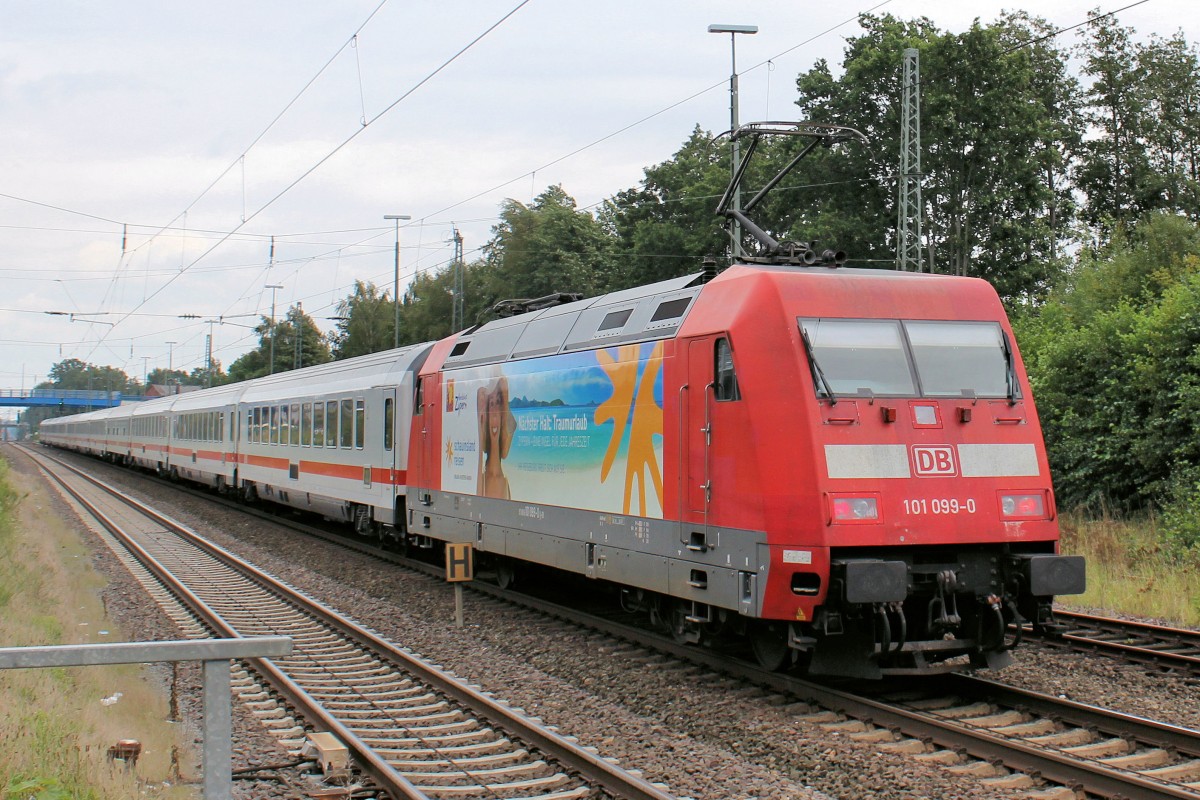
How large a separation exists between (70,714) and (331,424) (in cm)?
1422

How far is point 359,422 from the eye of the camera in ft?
64.9

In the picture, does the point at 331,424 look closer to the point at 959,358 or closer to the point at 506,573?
the point at 506,573

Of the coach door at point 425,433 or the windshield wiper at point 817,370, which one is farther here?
the coach door at point 425,433

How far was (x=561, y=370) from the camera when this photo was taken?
11805 mm

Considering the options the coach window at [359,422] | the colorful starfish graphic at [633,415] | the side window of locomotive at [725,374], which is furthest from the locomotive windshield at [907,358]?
the coach window at [359,422]

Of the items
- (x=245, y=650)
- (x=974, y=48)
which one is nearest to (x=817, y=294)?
(x=245, y=650)

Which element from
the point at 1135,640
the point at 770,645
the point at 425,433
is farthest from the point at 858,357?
the point at 425,433

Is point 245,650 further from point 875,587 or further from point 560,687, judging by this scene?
point 560,687

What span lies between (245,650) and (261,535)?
20418mm

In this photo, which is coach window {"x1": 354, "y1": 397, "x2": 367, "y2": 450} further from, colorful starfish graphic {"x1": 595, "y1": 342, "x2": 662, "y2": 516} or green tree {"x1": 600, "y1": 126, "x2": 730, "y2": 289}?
green tree {"x1": 600, "y1": 126, "x2": 730, "y2": 289}

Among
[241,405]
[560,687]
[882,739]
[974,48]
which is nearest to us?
[882,739]

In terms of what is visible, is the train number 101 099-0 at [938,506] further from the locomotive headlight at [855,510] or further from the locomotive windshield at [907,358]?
the locomotive windshield at [907,358]

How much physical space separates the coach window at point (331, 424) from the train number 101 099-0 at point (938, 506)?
586 inches

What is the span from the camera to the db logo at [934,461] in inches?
325
